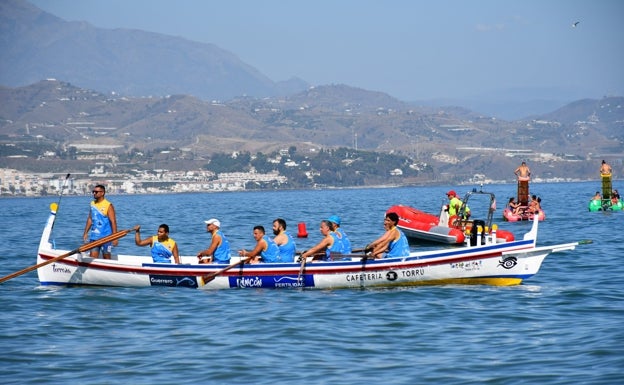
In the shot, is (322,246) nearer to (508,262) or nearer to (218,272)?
(218,272)

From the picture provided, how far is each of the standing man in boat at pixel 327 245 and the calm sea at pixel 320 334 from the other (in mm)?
1162

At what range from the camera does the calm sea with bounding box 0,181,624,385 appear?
53.6ft

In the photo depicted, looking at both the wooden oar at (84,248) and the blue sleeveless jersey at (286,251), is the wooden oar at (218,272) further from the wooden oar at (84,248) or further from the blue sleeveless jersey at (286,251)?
the wooden oar at (84,248)

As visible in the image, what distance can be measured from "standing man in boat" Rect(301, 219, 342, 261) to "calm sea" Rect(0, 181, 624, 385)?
116 centimetres

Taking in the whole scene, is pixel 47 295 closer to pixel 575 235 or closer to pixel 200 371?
pixel 200 371

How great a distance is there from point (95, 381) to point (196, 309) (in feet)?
21.9

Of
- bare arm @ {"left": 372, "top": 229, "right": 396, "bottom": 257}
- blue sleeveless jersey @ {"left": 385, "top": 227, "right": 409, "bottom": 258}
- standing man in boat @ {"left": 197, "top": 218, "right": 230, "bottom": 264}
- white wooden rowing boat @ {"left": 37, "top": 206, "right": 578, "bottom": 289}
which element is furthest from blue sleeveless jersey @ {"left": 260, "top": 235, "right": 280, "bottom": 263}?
blue sleeveless jersey @ {"left": 385, "top": 227, "right": 409, "bottom": 258}

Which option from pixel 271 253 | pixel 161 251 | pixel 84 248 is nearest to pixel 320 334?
pixel 271 253

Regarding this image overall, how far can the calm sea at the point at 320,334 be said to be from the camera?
1633 centimetres

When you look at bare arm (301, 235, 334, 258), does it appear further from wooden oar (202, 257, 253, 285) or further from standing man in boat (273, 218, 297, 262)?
wooden oar (202, 257, 253, 285)

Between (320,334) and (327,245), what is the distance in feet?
19.9

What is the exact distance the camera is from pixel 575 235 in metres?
45.6

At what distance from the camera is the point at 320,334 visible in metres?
19.5

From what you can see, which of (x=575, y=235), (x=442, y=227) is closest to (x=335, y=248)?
(x=442, y=227)
